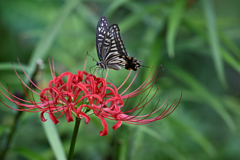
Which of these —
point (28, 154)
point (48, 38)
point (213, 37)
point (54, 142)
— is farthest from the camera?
point (213, 37)

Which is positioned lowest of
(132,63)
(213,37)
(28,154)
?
(28,154)

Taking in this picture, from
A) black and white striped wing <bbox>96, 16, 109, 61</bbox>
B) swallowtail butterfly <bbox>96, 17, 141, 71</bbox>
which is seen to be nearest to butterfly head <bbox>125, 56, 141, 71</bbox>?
swallowtail butterfly <bbox>96, 17, 141, 71</bbox>

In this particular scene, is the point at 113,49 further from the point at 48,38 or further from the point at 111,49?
the point at 48,38

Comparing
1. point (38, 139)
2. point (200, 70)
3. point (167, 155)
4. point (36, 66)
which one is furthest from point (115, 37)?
point (200, 70)

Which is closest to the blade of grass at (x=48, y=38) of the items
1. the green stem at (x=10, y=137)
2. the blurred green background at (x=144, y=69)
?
the blurred green background at (x=144, y=69)

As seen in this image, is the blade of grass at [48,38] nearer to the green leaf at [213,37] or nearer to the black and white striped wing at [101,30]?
the black and white striped wing at [101,30]

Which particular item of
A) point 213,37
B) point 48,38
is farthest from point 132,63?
point 213,37

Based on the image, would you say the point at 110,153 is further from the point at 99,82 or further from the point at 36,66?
Answer: the point at 99,82

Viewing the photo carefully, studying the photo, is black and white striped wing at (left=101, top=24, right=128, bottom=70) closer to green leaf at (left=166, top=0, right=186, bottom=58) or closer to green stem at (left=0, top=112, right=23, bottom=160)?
green leaf at (left=166, top=0, right=186, bottom=58)

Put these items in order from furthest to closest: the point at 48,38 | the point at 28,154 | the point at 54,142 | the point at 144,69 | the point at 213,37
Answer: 1. the point at 144,69
2. the point at 213,37
3. the point at 48,38
4. the point at 28,154
5. the point at 54,142
